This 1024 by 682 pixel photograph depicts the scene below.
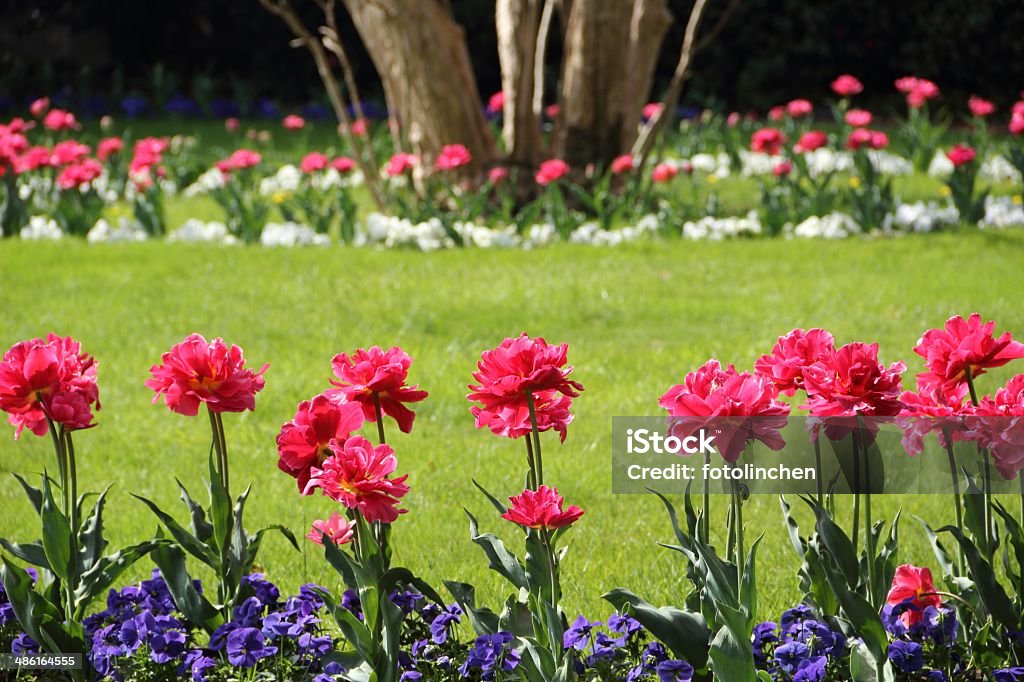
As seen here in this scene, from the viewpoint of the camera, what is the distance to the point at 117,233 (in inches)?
266

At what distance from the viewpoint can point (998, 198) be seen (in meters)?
6.86

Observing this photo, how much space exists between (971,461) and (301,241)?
14.8ft

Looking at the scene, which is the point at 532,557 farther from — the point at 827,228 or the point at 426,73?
the point at 426,73

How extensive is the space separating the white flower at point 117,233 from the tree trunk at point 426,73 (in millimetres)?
1467

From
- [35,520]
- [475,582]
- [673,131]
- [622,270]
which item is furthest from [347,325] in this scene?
[673,131]

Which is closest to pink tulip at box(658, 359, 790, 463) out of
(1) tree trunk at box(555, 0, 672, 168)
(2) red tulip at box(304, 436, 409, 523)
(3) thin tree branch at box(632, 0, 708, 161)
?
(2) red tulip at box(304, 436, 409, 523)

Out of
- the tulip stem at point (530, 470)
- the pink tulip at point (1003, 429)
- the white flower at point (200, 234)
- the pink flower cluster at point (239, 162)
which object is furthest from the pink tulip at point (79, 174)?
the pink tulip at point (1003, 429)

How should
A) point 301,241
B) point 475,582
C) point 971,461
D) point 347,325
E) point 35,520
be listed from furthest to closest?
point 301,241 < point 347,325 < point 35,520 < point 475,582 < point 971,461

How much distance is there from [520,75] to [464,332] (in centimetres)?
237

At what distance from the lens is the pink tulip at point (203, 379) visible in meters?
2.20

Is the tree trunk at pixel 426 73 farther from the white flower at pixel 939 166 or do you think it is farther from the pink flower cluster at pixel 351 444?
A: the pink flower cluster at pixel 351 444

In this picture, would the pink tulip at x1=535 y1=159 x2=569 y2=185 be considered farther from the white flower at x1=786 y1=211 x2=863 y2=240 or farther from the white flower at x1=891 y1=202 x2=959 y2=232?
the white flower at x1=891 y1=202 x2=959 y2=232

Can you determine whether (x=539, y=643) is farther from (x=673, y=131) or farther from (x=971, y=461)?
(x=673, y=131)

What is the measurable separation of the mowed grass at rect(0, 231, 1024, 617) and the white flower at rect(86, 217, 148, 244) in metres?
0.24
